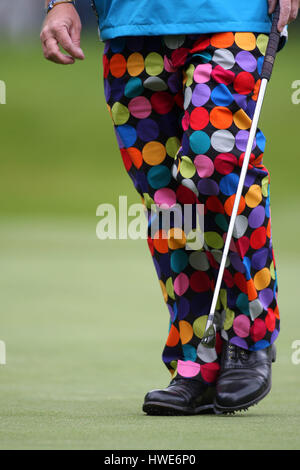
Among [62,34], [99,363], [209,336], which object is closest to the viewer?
[209,336]

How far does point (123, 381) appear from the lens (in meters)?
2.65

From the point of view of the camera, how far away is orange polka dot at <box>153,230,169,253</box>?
229cm

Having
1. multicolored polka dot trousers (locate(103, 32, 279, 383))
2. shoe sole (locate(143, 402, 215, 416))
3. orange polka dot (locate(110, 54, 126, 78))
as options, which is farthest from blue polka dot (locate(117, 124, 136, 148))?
shoe sole (locate(143, 402, 215, 416))

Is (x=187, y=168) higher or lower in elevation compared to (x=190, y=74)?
lower

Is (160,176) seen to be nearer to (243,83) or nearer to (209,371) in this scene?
(243,83)

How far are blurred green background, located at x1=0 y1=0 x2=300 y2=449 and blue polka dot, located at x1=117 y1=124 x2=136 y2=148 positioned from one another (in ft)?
1.71

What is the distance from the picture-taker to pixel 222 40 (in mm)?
2100

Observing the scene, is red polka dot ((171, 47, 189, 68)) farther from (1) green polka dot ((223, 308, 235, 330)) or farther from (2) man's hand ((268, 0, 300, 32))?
(1) green polka dot ((223, 308, 235, 330))

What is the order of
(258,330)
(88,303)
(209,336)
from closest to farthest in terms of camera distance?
(209,336) → (258,330) → (88,303)

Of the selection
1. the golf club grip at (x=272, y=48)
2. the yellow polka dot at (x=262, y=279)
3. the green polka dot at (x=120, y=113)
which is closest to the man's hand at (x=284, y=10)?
the golf club grip at (x=272, y=48)

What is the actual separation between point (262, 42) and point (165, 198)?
0.36 m

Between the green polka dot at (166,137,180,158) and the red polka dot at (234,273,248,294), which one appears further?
the green polka dot at (166,137,180,158)

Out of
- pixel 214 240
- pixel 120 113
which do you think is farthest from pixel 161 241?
pixel 120 113

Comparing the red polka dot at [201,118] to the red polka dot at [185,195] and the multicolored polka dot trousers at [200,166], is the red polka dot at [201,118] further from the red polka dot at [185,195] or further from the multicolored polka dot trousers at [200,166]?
the red polka dot at [185,195]
